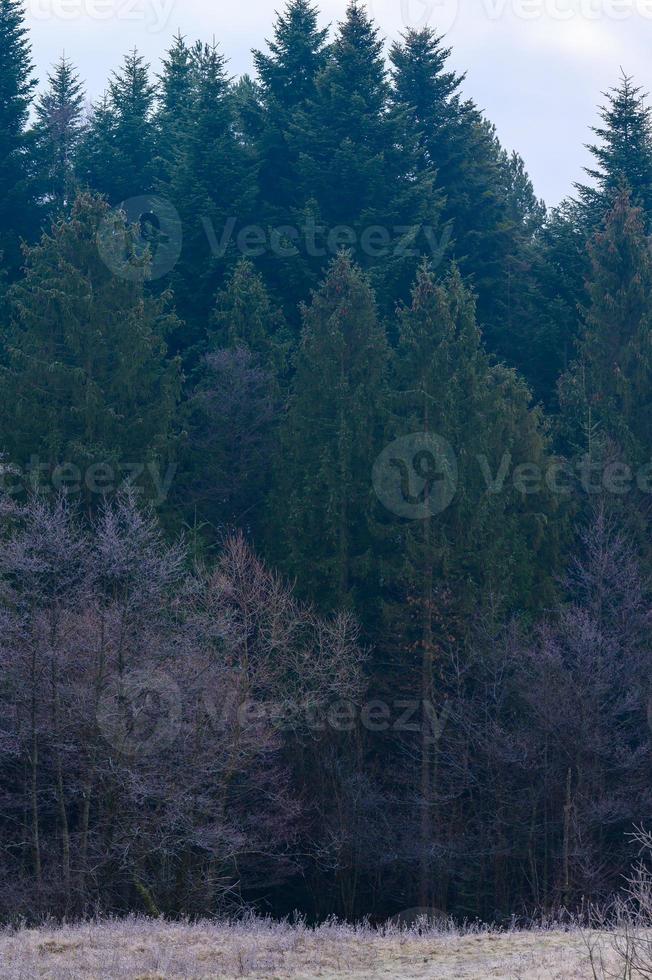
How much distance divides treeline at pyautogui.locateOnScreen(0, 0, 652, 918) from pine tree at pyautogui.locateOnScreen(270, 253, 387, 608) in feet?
0.30

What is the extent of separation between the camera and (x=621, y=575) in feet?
97.0

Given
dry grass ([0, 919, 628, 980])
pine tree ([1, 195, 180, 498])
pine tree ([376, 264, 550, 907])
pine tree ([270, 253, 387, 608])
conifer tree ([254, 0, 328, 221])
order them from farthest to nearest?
conifer tree ([254, 0, 328, 221]), pine tree ([1, 195, 180, 498]), pine tree ([270, 253, 387, 608]), pine tree ([376, 264, 550, 907]), dry grass ([0, 919, 628, 980])

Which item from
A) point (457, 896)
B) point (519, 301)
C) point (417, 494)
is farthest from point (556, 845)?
point (519, 301)

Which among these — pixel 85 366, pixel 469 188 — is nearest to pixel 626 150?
pixel 469 188

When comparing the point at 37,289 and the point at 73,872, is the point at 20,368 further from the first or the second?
the point at 73,872

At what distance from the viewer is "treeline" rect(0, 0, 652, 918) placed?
79.0 ft

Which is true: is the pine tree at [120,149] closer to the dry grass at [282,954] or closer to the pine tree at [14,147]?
the pine tree at [14,147]

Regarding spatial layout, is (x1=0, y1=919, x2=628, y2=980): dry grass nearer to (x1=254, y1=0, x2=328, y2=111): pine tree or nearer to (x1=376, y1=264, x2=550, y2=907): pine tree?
(x1=376, y1=264, x2=550, y2=907): pine tree

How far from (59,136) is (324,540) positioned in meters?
30.7

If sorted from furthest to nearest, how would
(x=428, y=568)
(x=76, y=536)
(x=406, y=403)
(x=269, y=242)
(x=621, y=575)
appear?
(x=269, y=242) → (x=406, y=403) → (x=428, y=568) → (x=621, y=575) → (x=76, y=536)

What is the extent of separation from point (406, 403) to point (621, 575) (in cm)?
793

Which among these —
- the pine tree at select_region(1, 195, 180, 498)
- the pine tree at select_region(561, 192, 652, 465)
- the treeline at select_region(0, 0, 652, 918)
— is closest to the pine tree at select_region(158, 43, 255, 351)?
the treeline at select_region(0, 0, 652, 918)

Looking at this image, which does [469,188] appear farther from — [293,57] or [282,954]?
[282,954]

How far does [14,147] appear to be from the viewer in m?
46.2
